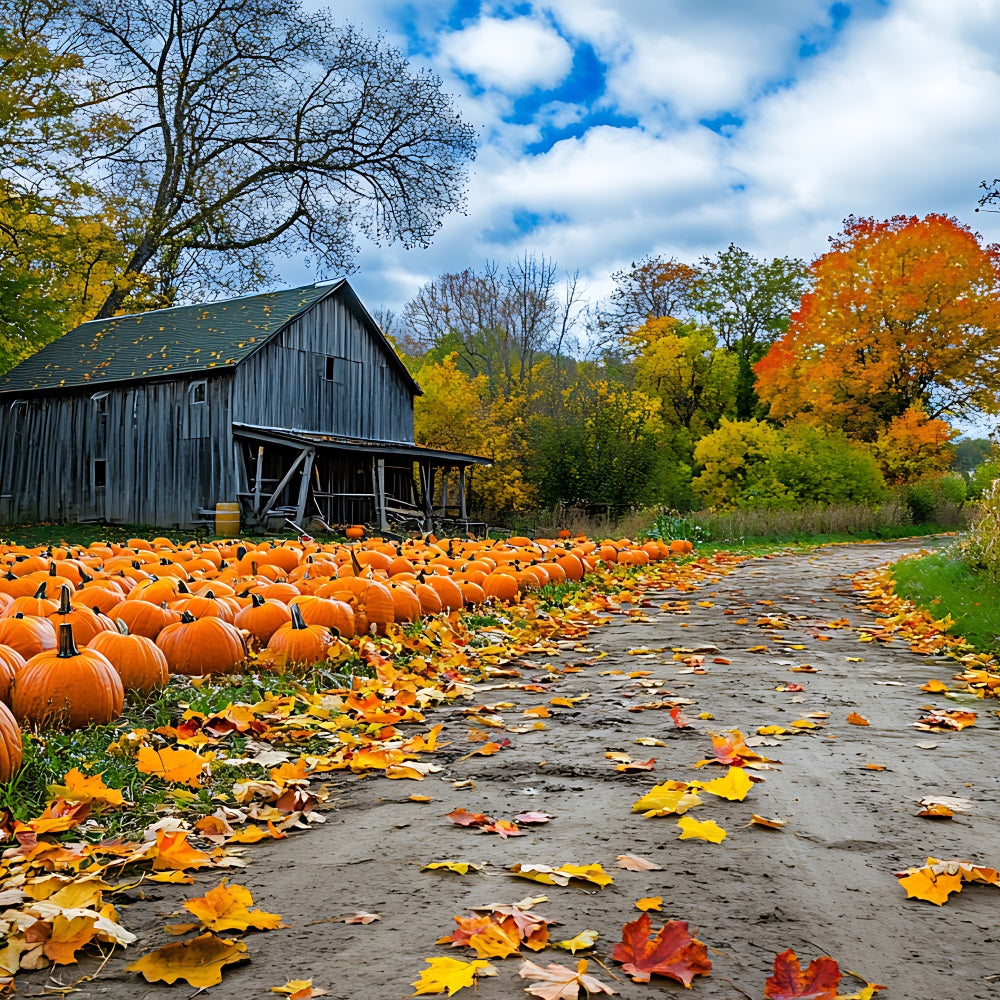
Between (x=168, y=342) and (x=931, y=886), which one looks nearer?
(x=931, y=886)

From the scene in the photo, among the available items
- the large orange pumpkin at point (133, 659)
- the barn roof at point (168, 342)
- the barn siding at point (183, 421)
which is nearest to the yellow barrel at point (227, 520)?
the barn siding at point (183, 421)

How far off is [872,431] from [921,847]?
2867cm

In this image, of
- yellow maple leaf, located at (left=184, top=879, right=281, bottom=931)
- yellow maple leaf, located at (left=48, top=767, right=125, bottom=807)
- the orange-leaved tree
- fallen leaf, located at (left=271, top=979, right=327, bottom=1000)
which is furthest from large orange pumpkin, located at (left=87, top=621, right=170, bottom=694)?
the orange-leaved tree

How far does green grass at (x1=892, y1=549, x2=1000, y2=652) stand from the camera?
605 cm

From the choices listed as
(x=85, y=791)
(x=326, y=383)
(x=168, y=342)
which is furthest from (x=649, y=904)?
(x=168, y=342)

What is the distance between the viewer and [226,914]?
204 centimetres

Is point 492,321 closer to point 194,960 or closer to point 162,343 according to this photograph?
point 162,343

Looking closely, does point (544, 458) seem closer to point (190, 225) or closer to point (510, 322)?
→ point (510, 322)

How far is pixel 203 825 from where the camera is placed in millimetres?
2637

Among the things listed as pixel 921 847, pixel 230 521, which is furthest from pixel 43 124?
pixel 921 847

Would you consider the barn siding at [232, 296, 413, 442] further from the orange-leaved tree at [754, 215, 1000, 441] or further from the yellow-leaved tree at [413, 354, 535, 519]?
the orange-leaved tree at [754, 215, 1000, 441]

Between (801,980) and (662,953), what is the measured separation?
0.29 metres

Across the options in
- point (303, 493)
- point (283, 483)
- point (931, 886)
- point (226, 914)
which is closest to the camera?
point (226, 914)

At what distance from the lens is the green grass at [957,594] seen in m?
6.05
